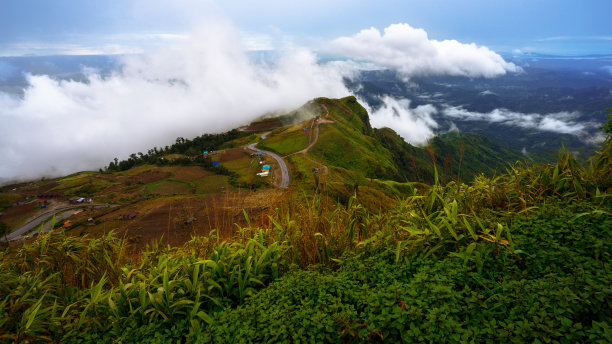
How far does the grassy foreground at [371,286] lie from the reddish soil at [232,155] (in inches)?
3429

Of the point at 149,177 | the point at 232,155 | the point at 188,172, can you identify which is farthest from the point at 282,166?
the point at 149,177

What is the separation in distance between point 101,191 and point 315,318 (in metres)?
97.2

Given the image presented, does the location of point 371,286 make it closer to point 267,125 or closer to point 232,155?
point 232,155

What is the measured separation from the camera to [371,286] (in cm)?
308

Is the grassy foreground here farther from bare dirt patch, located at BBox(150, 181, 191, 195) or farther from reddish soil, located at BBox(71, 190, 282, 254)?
bare dirt patch, located at BBox(150, 181, 191, 195)

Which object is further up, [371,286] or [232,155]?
[232,155]

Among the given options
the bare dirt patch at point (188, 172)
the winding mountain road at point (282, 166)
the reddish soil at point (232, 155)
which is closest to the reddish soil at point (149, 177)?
the bare dirt patch at point (188, 172)

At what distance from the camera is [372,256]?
356cm

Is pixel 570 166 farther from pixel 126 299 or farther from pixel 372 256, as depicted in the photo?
pixel 126 299

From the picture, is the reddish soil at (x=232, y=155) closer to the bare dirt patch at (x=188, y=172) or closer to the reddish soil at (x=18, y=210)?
the bare dirt patch at (x=188, y=172)

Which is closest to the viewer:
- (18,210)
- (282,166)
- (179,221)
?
(179,221)

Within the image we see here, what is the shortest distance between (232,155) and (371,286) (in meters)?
93.1

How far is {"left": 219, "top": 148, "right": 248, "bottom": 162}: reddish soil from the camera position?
292ft

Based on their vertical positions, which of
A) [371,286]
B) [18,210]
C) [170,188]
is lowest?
[170,188]
